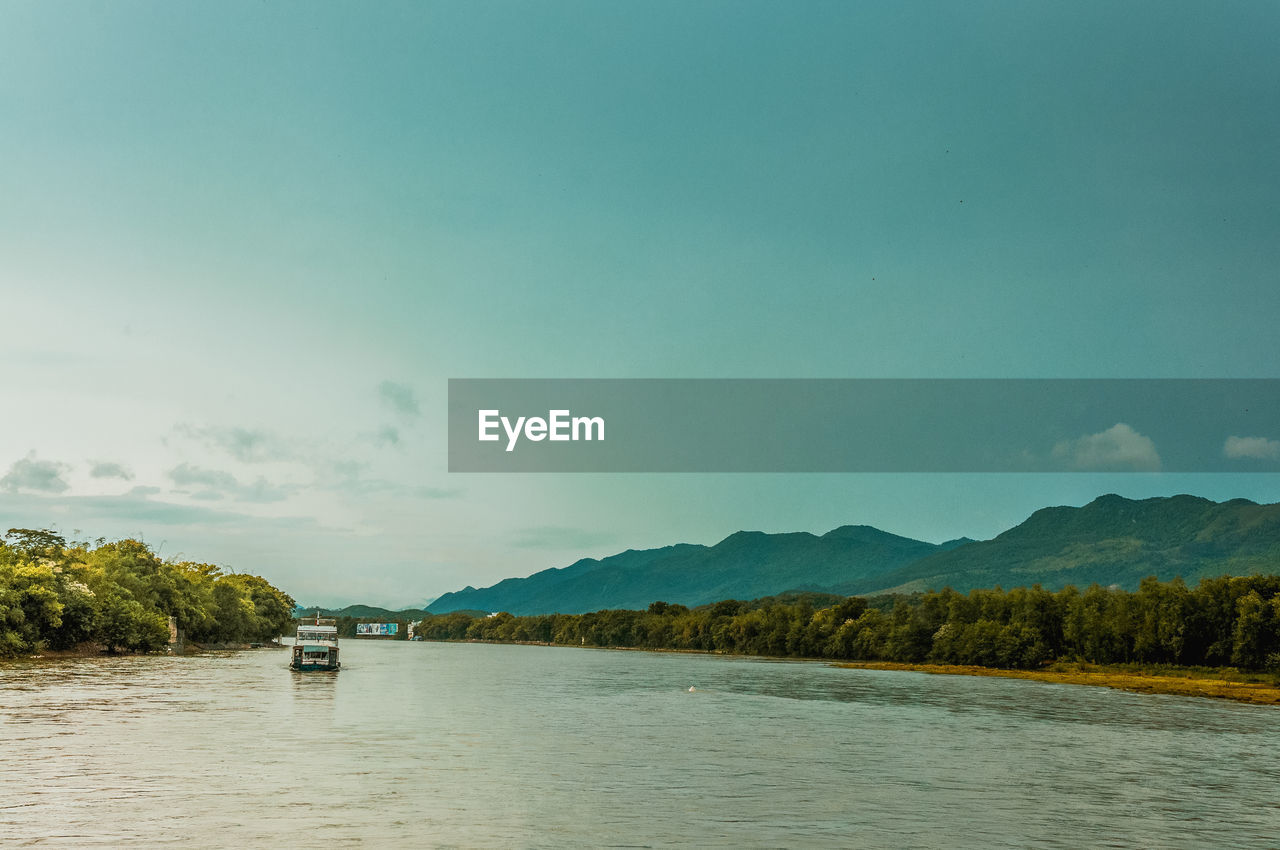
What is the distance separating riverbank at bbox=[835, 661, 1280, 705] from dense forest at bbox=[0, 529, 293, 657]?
116462mm

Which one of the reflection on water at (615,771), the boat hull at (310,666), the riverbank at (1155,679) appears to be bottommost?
the riverbank at (1155,679)

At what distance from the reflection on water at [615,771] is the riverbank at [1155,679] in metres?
20.1

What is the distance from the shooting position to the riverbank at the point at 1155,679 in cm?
10400

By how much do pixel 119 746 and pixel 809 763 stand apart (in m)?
31.4

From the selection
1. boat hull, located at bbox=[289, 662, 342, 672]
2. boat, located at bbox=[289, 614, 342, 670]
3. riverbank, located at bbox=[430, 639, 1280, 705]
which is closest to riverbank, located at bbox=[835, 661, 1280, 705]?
riverbank, located at bbox=[430, 639, 1280, 705]

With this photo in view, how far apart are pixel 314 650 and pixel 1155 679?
100018 mm

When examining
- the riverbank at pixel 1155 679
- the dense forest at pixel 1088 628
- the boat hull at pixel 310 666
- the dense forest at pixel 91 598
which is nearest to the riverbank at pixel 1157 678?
the riverbank at pixel 1155 679

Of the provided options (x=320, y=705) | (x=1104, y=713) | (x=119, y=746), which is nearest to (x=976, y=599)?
(x=1104, y=713)

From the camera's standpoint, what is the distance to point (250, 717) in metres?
63.0

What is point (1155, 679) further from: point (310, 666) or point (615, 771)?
point (615, 771)

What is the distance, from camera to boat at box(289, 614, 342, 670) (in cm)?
12069

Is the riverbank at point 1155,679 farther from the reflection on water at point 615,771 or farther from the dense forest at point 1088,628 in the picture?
the reflection on water at point 615,771

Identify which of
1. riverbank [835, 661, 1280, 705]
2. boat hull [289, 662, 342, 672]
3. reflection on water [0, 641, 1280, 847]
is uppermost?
reflection on water [0, 641, 1280, 847]

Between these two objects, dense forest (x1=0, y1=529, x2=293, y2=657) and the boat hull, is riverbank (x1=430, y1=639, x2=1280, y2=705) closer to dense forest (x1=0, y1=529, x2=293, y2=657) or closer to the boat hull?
the boat hull
